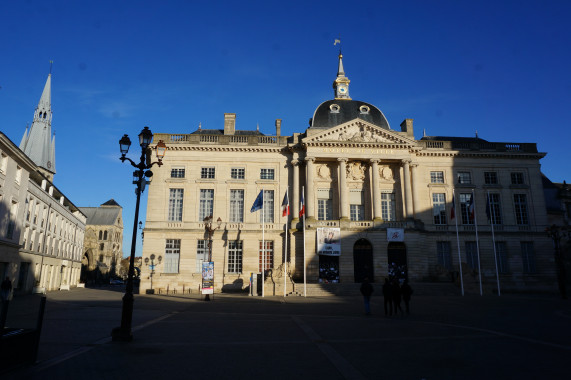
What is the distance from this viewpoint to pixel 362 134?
40250 mm

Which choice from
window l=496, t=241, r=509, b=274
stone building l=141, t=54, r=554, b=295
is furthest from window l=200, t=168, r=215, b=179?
window l=496, t=241, r=509, b=274

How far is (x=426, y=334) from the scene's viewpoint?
38.3 feet

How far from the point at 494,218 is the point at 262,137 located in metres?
27.0

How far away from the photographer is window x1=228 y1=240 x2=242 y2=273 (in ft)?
127

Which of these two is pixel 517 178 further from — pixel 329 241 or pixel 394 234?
pixel 329 241

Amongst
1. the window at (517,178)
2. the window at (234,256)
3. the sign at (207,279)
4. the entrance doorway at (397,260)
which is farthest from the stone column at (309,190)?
the window at (517,178)

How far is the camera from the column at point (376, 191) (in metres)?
38.8

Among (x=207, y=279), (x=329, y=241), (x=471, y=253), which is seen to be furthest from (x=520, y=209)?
(x=207, y=279)

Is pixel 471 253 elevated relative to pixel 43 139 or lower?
lower

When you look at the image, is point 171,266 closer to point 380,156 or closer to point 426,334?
point 380,156

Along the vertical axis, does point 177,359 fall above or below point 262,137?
below

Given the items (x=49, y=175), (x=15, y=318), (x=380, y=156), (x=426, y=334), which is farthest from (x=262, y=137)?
(x=49, y=175)

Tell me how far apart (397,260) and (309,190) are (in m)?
11.3

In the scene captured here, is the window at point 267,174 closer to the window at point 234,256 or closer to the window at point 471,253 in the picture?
the window at point 234,256
